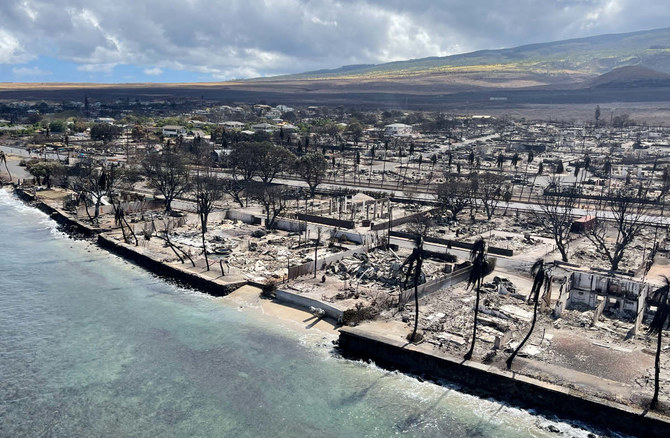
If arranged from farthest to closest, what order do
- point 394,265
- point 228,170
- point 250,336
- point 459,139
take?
point 459,139, point 228,170, point 394,265, point 250,336

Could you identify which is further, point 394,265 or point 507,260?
point 507,260

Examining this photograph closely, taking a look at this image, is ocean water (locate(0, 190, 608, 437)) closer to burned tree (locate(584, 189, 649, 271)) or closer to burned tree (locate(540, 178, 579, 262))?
burned tree (locate(540, 178, 579, 262))

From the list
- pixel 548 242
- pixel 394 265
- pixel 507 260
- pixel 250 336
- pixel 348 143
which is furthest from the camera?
pixel 348 143

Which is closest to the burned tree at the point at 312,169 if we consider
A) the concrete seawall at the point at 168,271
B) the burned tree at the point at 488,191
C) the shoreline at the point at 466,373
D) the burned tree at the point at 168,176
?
the burned tree at the point at 168,176

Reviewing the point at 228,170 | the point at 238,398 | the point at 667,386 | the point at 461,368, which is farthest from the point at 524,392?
the point at 228,170

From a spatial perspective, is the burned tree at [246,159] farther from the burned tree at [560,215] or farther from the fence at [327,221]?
the burned tree at [560,215]

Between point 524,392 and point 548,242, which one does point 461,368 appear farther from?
point 548,242

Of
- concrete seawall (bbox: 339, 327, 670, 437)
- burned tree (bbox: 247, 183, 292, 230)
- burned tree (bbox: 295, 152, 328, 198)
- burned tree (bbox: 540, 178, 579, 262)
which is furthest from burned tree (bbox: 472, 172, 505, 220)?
concrete seawall (bbox: 339, 327, 670, 437)
